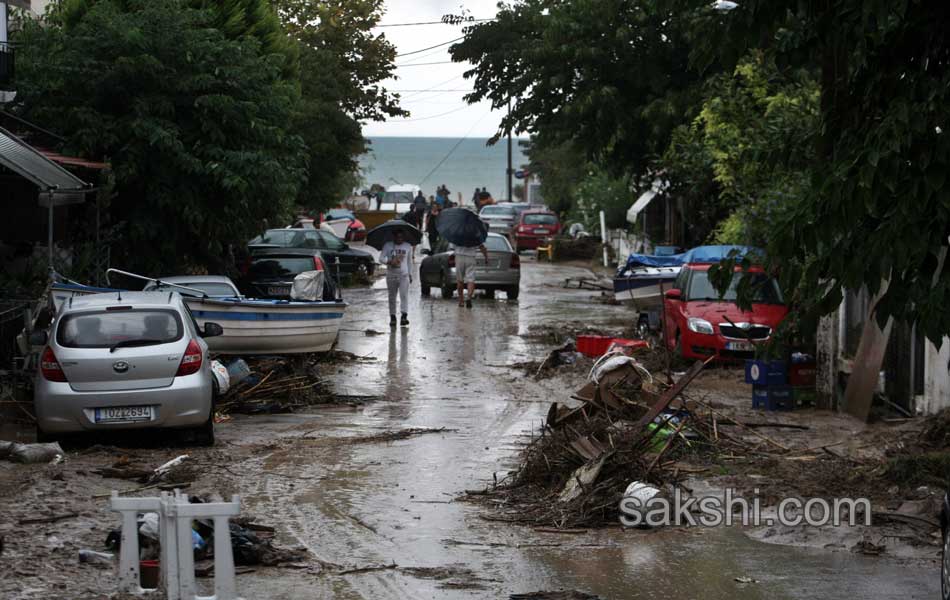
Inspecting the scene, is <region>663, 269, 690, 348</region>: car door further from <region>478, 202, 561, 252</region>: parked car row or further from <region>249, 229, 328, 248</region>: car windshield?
<region>478, 202, 561, 252</region>: parked car row

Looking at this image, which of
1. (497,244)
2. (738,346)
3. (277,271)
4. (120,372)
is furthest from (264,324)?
(497,244)

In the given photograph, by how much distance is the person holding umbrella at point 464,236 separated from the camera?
29.6m

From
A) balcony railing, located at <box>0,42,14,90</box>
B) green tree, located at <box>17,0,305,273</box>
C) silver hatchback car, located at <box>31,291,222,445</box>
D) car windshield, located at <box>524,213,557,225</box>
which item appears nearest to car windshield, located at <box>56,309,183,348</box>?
silver hatchback car, located at <box>31,291,222,445</box>

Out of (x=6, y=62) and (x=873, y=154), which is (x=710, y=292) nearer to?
(x=6, y=62)

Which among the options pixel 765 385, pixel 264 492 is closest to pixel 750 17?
pixel 264 492

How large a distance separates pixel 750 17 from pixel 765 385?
9.28 metres

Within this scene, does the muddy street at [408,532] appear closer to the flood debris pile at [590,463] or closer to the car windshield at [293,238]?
the flood debris pile at [590,463]

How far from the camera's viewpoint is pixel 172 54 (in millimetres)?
22234

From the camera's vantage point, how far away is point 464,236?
2962cm

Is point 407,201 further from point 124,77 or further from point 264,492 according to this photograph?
point 264,492

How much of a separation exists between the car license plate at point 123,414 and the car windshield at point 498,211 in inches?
1932

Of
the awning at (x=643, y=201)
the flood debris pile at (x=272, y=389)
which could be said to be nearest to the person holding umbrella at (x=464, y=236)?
the flood debris pile at (x=272, y=389)

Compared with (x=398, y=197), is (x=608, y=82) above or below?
above

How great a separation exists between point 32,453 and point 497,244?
21381mm
